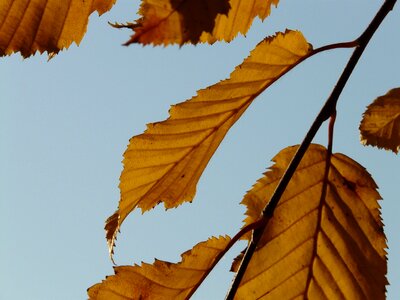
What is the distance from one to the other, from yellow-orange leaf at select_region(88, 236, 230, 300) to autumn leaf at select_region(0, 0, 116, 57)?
0.23 m

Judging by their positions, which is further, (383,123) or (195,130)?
(383,123)

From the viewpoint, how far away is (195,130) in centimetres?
74

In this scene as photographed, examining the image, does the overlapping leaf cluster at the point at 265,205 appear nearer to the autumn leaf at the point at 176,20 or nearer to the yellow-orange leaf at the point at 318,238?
the yellow-orange leaf at the point at 318,238

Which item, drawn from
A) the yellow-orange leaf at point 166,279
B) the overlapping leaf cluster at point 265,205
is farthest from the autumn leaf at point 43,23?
the yellow-orange leaf at point 166,279

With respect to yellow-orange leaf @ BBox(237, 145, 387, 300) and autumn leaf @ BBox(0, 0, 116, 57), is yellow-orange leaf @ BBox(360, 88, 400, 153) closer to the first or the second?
yellow-orange leaf @ BBox(237, 145, 387, 300)

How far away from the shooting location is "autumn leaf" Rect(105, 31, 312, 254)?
2.35 ft

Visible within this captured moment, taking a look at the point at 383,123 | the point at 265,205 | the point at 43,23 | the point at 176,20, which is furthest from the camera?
the point at 383,123

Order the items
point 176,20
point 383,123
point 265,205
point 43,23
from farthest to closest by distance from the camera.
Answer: point 383,123 < point 265,205 < point 43,23 < point 176,20

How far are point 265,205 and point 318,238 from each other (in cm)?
10

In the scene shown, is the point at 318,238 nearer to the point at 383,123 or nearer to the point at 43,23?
the point at 383,123

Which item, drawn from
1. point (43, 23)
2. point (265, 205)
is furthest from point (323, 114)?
point (43, 23)

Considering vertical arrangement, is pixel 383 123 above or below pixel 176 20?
above

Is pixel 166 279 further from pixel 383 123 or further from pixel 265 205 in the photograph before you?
pixel 383 123

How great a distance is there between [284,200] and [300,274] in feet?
0.26
